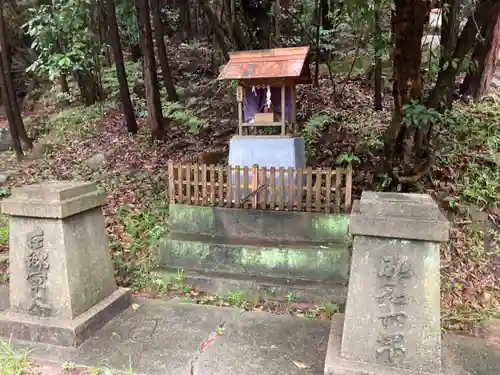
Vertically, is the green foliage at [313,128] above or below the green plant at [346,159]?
above

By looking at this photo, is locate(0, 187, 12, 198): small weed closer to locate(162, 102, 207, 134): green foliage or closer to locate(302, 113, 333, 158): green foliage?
locate(162, 102, 207, 134): green foliage

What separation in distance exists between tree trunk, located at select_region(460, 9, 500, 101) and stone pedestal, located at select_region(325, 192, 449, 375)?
601 cm

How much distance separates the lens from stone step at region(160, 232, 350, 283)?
15.7ft

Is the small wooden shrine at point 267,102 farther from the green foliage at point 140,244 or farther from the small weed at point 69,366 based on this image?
the small weed at point 69,366

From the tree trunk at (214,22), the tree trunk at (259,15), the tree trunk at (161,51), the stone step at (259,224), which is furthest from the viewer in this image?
the tree trunk at (259,15)

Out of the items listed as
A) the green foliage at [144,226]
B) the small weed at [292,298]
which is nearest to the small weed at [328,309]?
the small weed at [292,298]

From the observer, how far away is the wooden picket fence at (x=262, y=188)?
5129mm

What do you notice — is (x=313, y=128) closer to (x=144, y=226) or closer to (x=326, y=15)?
(x=144, y=226)

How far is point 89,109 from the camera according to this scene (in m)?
12.1

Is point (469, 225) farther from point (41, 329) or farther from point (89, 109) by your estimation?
point (89, 109)

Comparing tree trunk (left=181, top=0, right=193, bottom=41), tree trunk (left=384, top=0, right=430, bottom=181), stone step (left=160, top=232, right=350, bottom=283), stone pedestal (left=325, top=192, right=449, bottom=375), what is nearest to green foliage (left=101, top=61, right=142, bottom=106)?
tree trunk (left=181, top=0, right=193, bottom=41)

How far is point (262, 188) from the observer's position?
540cm

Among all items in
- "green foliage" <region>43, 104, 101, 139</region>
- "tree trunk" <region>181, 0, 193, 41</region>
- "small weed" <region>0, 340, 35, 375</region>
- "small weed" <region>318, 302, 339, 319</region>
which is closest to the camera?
"small weed" <region>0, 340, 35, 375</region>

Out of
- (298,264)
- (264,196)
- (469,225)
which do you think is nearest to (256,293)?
(298,264)
